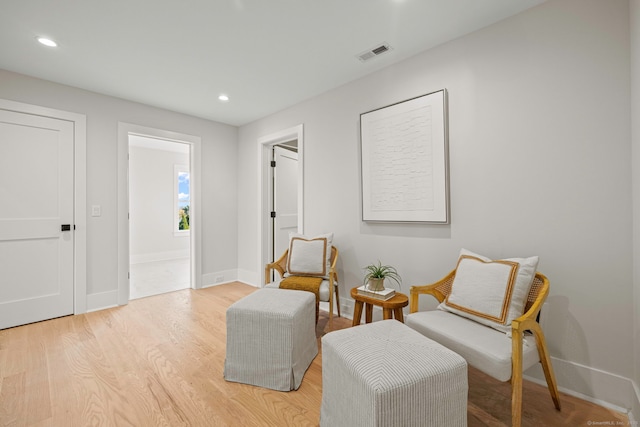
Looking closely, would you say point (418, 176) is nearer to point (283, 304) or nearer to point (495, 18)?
point (495, 18)

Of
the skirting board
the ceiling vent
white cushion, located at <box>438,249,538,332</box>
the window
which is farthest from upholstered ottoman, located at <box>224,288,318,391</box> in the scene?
the window

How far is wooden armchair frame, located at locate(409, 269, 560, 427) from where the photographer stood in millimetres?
1371

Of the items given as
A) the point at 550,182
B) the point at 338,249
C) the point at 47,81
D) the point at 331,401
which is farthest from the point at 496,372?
the point at 47,81

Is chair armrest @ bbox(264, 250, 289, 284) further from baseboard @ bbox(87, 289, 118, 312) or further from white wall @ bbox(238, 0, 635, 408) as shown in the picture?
baseboard @ bbox(87, 289, 118, 312)

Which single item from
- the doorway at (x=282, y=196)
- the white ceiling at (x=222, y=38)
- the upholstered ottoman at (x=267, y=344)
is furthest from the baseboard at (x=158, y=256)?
the upholstered ottoman at (x=267, y=344)

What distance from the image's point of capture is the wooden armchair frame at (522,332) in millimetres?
1371

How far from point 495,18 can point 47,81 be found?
4.23m

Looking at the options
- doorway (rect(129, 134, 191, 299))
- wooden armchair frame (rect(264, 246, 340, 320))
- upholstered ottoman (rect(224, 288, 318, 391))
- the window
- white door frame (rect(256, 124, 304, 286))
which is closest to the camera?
upholstered ottoman (rect(224, 288, 318, 391))

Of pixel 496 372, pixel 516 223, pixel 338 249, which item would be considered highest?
pixel 516 223

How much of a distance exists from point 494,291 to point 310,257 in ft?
5.28

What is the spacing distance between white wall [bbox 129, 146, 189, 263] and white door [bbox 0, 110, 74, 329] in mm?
3430

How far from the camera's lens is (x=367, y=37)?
2.26 m

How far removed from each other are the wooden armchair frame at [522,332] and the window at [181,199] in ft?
21.0

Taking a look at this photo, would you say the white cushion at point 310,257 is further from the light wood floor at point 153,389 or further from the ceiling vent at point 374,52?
the ceiling vent at point 374,52
